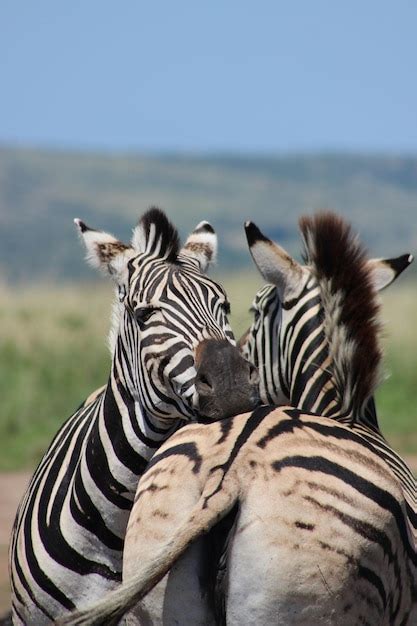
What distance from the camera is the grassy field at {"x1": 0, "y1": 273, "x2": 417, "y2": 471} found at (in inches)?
503

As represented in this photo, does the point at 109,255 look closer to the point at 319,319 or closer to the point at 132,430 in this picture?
the point at 132,430

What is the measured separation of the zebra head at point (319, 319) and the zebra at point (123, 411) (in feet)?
1.43

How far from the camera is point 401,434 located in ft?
41.3

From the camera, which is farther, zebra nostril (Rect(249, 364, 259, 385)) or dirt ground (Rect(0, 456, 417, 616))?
dirt ground (Rect(0, 456, 417, 616))

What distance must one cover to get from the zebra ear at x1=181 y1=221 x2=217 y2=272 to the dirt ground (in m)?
3.22

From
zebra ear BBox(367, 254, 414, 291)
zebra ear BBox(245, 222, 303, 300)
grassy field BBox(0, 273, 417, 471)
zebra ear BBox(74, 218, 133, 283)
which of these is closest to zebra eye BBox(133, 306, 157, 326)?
zebra ear BBox(74, 218, 133, 283)

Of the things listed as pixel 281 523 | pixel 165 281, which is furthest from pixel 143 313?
pixel 281 523

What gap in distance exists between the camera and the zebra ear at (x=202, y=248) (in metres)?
4.52

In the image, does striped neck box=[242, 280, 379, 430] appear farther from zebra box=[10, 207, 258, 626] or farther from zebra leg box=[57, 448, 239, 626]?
zebra leg box=[57, 448, 239, 626]

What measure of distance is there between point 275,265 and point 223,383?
1.40 meters

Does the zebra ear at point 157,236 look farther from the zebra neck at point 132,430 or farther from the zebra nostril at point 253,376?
the zebra nostril at point 253,376

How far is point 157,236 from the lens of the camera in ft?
14.4

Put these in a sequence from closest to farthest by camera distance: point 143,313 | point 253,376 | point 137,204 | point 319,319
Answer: point 253,376
point 143,313
point 319,319
point 137,204

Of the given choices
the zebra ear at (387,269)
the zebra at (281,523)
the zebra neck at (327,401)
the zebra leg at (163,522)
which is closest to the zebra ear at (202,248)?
the zebra neck at (327,401)
